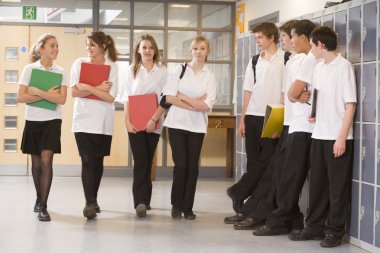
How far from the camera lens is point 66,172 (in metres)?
8.88

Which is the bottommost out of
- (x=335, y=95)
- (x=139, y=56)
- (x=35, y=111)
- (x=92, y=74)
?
(x=35, y=111)

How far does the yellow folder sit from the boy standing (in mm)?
434

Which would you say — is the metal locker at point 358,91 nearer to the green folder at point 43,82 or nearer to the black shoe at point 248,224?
the black shoe at point 248,224

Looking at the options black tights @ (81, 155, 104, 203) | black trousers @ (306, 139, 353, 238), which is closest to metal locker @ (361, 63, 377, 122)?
black trousers @ (306, 139, 353, 238)

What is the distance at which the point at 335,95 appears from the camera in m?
4.20

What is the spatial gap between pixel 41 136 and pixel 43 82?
43 cm

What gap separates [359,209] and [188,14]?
5437 millimetres

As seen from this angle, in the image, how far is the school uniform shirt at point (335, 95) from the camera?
164 inches

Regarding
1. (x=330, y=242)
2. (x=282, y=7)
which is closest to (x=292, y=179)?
(x=330, y=242)

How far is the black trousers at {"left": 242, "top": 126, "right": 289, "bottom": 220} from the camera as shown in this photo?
466 centimetres

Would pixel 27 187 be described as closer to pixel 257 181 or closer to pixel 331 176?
pixel 257 181

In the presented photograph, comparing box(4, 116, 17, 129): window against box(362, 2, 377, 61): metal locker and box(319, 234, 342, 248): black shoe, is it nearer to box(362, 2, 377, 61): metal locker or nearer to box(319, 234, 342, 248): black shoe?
box(319, 234, 342, 248): black shoe

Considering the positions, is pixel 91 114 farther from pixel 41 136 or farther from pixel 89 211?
pixel 89 211

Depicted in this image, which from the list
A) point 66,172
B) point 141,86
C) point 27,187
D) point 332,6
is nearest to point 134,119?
point 141,86
